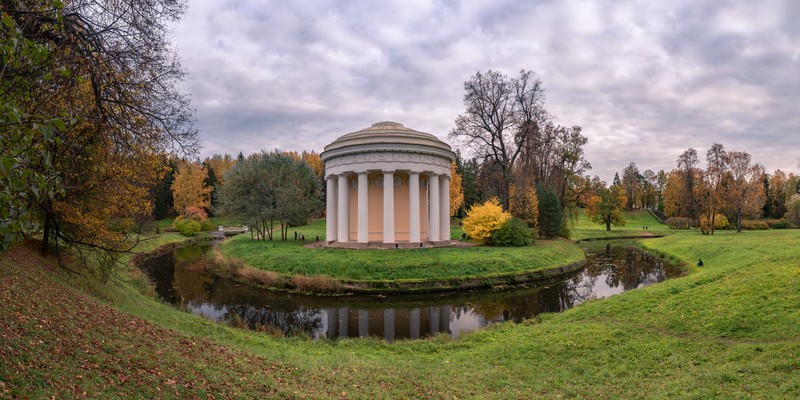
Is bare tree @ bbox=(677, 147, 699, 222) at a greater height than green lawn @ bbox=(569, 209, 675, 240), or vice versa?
bare tree @ bbox=(677, 147, 699, 222)

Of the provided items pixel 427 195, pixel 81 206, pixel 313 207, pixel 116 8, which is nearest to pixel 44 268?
pixel 81 206

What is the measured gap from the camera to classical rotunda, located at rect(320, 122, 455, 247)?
26.8m

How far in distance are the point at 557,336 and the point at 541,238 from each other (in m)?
25.4

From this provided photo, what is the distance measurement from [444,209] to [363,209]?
675 cm

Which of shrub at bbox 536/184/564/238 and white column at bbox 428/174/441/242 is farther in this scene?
shrub at bbox 536/184/564/238

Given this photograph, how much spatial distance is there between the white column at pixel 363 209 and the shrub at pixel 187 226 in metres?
28.2

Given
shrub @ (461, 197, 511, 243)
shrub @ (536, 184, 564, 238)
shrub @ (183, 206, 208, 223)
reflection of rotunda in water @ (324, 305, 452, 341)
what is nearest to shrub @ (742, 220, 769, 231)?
shrub @ (536, 184, 564, 238)

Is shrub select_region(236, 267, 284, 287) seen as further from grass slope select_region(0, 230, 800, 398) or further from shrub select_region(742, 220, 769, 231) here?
shrub select_region(742, 220, 769, 231)

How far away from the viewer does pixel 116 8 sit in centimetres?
779

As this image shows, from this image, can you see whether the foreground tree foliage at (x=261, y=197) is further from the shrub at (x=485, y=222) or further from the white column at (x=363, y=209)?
the shrub at (x=485, y=222)

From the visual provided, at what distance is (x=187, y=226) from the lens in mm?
45938

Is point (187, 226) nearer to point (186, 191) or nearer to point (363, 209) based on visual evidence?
point (186, 191)

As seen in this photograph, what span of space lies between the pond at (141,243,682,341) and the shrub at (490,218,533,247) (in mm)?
4547

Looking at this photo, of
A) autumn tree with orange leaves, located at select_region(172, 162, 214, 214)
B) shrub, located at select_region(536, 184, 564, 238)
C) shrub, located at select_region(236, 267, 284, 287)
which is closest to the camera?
shrub, located at select_region(236, 267, 284, 287)
